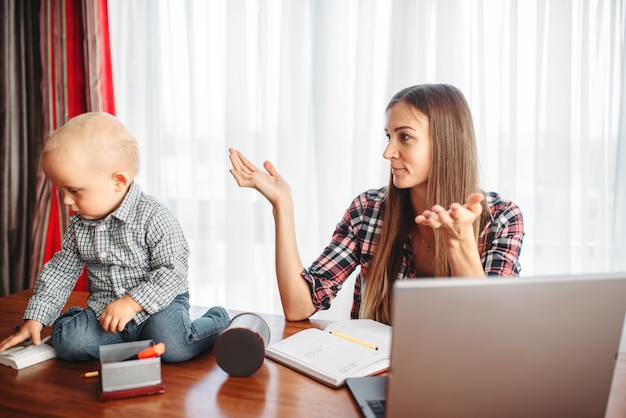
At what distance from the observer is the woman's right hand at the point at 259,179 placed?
4.30ft

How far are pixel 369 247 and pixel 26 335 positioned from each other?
911 millimetres

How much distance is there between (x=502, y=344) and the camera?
694 mm

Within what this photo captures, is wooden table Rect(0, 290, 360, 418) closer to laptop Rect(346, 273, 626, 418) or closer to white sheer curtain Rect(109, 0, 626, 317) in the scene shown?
laptop Rect(346, 273, 626, 418)

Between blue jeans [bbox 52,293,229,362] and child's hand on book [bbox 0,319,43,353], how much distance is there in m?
0.04

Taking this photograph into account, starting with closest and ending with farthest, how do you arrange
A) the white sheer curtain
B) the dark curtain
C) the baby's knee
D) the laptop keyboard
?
1. the laptop keyboard
2. the baby's knee
3. the white sheer curtain
4. the dark curtain

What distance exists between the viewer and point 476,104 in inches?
78.9

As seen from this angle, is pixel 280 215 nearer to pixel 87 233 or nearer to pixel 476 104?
pixel 87 233

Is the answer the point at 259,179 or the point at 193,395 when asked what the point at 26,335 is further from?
the point at 259,179

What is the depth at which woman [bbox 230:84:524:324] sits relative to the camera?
1.34m

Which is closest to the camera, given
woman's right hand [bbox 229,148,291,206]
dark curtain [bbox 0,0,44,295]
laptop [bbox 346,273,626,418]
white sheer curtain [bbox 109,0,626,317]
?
laptop [bbox 346,273,626,418]

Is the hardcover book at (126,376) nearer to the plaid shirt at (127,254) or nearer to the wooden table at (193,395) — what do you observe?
the wooden table at (193,395)

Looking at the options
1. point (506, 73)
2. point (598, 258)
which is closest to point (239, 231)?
point (506, 73)

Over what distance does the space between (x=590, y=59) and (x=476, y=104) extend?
43cm

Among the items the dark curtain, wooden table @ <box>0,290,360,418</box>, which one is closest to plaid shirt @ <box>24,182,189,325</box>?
wooden table @ <box>0,290,360,418</box>
